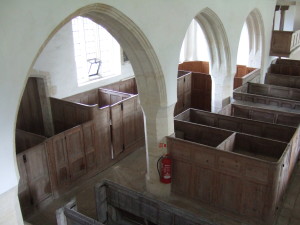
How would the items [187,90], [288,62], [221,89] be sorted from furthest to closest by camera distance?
[288,62]
[187,90]
[221,89]

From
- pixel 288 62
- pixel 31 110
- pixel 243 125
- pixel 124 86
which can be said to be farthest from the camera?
pixel 288 62

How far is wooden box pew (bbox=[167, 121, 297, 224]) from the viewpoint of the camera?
6.36 meters

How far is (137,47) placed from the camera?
6.18 meters

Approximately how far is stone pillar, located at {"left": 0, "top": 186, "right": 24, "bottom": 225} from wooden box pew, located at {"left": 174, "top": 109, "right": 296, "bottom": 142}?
506cm

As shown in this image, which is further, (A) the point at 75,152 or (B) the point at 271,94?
(B) the point at 271,94

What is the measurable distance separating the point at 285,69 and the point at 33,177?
40.1ft

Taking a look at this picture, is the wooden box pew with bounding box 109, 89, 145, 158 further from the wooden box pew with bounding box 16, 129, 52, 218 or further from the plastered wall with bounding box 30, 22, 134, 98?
the wooden box pew with bounding box 16, 129, 52, 218

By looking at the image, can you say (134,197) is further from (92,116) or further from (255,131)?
(255,131)

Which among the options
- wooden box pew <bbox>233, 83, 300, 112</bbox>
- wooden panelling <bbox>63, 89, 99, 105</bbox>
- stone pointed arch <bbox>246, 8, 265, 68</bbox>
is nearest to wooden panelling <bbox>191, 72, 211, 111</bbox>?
wooden box pew <bbox>233, 83, 300, 112</bbox>

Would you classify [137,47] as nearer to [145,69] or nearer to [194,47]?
[145,69]

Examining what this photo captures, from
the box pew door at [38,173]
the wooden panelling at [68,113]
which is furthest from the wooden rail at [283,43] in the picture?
the box pew door at [38,173]

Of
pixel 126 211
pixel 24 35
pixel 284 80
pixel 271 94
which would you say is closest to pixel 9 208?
Result: pixel 24 35

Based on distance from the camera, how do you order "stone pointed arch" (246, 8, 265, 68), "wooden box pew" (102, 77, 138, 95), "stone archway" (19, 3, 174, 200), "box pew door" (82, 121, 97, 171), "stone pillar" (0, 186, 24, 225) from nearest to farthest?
1. "stone pillar" (0, 186, 24, 225)
2. "stone archway" (19, 3, 174, 200)
3. "box pew door" (82, 121, 97, 171)
4. "wooden box pew" (102, 77, 138, 95)
5. "stone pointed arch" (246, 8, 265, 68)

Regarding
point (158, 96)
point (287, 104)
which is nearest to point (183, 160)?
point (158, 96)
